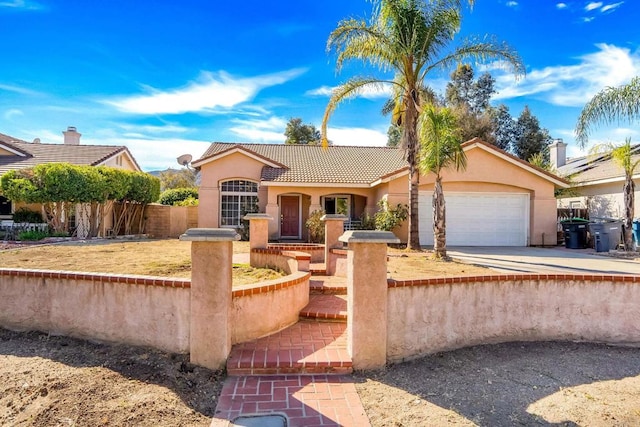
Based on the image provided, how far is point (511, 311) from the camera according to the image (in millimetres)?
6168

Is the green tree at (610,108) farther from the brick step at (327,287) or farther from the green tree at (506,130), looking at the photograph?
the green tree at (506,130)

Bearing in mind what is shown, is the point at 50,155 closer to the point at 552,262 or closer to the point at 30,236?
the point at 30,236

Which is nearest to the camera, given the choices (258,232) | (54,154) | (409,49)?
(258,232)

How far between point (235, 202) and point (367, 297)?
683 inches

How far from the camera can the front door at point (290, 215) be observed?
22219 millimetres

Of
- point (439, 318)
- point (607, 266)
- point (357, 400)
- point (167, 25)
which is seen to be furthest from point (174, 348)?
point (607, 266)

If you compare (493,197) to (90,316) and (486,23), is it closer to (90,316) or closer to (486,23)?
(486,23)

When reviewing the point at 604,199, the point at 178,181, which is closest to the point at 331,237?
the point at 604,199

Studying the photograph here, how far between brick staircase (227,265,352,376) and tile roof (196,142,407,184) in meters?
11.8

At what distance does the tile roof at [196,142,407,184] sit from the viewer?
20266 millimetres

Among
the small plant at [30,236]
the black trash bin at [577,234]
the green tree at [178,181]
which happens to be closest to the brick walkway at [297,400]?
the black trash bin at [577,234]

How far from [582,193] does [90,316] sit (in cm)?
2427

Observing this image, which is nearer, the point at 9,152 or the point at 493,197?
the point at 493,197

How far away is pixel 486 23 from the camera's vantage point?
1380 centimetres
